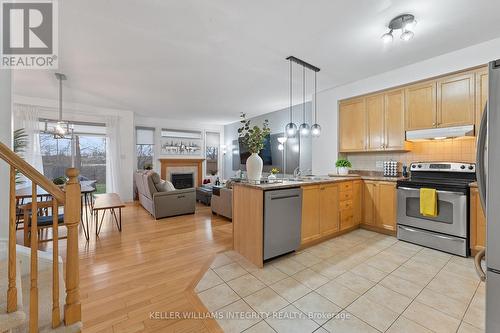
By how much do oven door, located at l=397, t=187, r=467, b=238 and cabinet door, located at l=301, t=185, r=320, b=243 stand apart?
131 cm

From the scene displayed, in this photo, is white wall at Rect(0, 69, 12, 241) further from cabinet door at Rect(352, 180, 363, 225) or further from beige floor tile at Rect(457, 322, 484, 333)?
cabinet door at Rect(352, 180, 363, 225)

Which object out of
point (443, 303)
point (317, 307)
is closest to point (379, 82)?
point (443, 303)

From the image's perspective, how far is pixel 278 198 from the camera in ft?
8.13

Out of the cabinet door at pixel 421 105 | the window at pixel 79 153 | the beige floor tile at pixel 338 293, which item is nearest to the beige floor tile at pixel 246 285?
the beige floor tile at pixel 338 293

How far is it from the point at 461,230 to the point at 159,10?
424 cm

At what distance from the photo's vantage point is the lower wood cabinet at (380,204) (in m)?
3.31

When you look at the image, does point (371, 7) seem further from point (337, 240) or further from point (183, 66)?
point (337, 240)

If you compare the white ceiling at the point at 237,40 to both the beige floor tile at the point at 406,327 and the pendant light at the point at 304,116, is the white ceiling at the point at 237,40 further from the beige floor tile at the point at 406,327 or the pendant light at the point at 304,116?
the beige floor tile at the point at 406,327

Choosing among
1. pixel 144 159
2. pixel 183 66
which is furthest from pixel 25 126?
pixel 183 66

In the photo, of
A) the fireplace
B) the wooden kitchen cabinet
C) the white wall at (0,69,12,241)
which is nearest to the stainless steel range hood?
the wooden kitchen cabinet

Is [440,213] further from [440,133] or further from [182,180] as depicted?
[182,180]

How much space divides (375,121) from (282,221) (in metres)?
2.62

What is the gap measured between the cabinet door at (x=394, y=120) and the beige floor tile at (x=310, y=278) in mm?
2524

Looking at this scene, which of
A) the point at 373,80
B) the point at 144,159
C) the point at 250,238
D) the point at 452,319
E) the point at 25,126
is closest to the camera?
the point at 452,319
